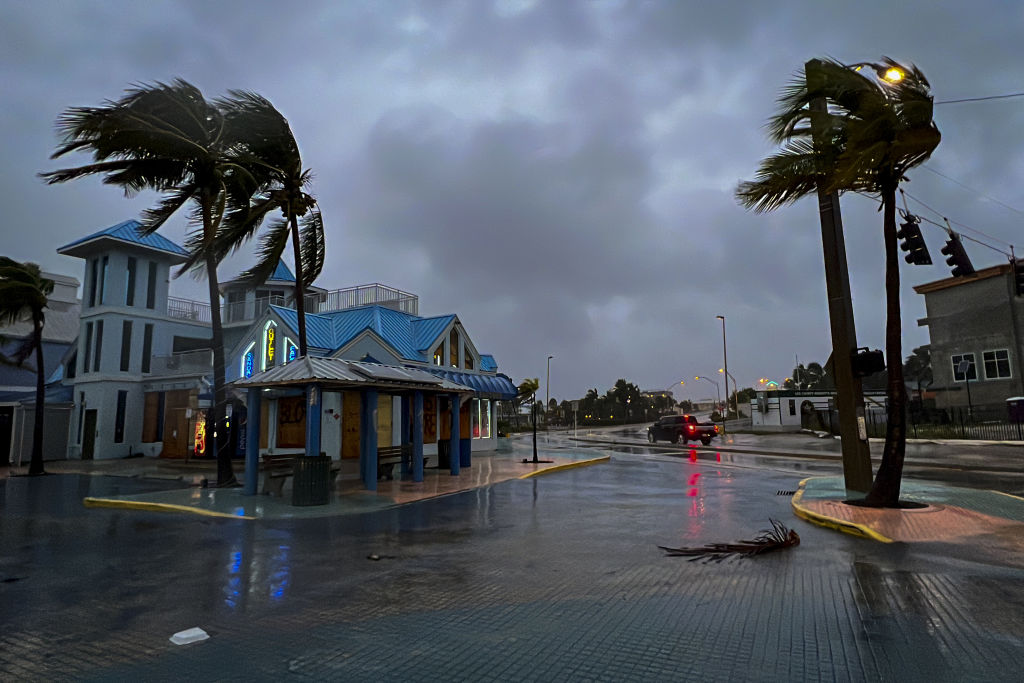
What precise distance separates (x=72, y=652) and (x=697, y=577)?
19.4 feet

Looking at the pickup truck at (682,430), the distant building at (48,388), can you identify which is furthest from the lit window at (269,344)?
the pickup truck at (682,430)

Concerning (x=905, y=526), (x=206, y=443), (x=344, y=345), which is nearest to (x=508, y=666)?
(x=905, y=526)

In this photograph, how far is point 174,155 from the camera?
15250 mm

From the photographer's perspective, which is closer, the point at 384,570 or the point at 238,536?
the point at 384,570

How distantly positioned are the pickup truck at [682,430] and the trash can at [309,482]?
1142 inches

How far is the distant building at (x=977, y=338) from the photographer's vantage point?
3619cm

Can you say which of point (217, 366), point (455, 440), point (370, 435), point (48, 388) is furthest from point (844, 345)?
point (48, 388)

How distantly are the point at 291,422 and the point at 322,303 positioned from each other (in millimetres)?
10884

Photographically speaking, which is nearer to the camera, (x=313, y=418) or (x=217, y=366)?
(x=313, y=418)

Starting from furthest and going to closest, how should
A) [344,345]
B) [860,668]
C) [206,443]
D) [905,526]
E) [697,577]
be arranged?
[206,443]
[344,345]
[905,526]
[697,577]
[860,668]

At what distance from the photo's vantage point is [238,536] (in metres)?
9.46

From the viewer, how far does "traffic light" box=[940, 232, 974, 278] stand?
13.1m

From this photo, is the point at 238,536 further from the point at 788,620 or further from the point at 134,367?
the point at 134,367

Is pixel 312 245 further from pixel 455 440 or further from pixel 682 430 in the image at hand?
pixel 682 430
